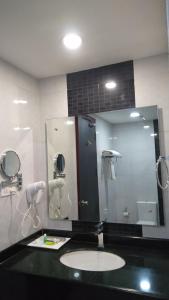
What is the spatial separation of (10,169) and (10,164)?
38 millimetres

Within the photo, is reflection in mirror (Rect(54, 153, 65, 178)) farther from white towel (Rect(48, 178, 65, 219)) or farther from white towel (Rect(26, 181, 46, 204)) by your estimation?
white towel (Rect(26, 181, 46, 204))

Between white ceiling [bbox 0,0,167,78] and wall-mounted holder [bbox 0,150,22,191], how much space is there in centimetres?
75

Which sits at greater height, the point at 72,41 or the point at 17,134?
the point at 72,41

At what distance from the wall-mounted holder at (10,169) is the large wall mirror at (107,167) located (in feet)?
1.14

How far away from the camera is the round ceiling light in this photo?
1.47 metres

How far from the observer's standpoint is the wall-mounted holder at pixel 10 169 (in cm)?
166

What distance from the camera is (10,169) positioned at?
1733 millimetres

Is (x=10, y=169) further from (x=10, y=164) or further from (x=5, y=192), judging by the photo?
(x=5, y=192)

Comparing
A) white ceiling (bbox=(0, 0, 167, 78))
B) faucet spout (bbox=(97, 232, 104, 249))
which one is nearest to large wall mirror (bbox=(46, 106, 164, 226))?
faucet spout (bbox=(97, 232, 104, 249))

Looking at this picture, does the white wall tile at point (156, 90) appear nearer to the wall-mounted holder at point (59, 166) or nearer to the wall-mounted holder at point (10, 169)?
the wall-mounted holder at point (59, 166)

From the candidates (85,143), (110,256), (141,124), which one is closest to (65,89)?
(85,143)

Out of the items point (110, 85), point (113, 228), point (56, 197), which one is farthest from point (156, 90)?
point (56, 197)

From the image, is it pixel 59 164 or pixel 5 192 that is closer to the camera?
pixel 5 192

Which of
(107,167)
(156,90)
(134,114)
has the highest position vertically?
(156,90)
